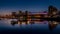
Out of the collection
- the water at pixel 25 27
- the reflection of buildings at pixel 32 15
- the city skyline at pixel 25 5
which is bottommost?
the water at pixel 25 27

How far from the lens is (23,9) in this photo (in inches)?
80.9

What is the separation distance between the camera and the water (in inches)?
79.0

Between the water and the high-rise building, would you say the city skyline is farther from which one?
the water

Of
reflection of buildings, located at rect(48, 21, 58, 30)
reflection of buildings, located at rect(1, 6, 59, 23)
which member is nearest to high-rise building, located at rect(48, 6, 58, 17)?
reflection of buildings, located at rect(1, 6, 59, 23)

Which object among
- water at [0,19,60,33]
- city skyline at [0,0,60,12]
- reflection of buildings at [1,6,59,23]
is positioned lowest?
water at [0,19,60,33]

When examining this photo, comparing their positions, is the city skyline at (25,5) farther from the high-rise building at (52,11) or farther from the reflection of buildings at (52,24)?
the reflection of buildings at (52,24)

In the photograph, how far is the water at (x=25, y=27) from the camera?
2006 mm

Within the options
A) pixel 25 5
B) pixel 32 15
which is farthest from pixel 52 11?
pixel 25 5

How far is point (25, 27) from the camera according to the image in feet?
6.69

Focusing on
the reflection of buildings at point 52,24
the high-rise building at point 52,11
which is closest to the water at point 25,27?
the reflection of buildings at point 52,24

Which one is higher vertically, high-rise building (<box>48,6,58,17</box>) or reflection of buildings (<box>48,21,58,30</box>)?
high-rise building (<box>48,6,58,17</box>)
